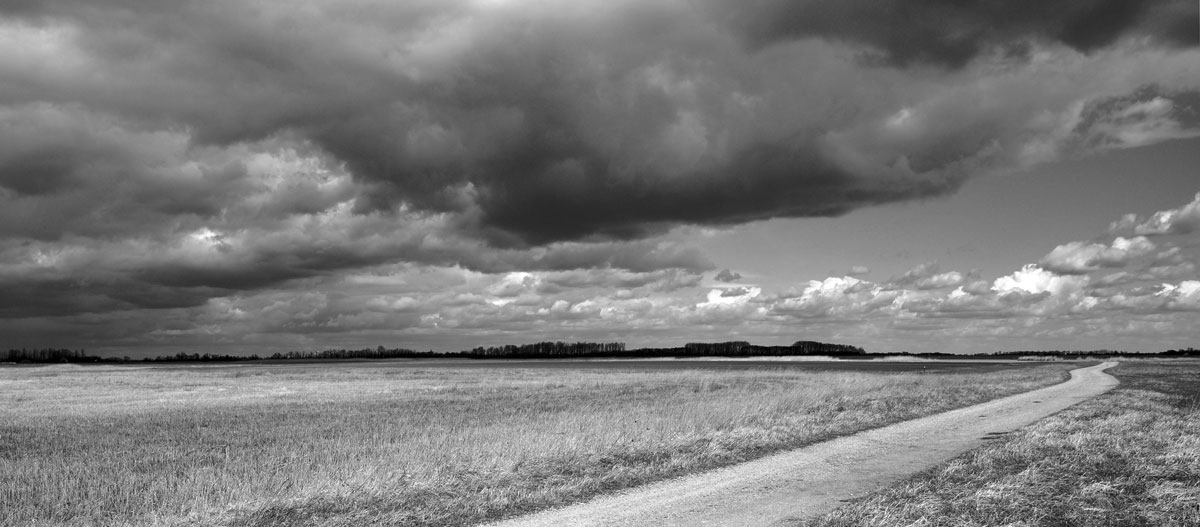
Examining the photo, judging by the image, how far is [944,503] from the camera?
1190cm

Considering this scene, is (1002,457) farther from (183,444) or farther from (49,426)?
(49,426)

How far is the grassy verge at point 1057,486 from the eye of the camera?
36.7 ft

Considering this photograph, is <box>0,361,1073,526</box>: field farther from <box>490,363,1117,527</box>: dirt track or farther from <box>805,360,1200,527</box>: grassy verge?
<box>805,360,1200,527</box>: grassy verge

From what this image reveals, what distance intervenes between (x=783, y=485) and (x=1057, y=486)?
4872mm

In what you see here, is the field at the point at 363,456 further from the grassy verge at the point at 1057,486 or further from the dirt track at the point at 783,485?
the grassy verge at the point at 1057,486

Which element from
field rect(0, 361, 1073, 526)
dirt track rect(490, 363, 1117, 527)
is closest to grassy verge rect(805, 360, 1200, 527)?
dirt track rect(490, 363, 1117, 527)

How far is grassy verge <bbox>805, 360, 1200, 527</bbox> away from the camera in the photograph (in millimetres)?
11172

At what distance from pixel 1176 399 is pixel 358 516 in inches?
1546

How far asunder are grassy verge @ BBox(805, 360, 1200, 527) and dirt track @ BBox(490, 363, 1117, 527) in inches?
29.0

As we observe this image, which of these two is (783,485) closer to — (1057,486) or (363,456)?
(1057,486)

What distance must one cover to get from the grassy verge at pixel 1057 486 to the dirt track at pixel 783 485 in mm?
736

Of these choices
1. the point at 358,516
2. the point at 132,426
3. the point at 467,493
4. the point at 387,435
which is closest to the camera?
the point at 358,516

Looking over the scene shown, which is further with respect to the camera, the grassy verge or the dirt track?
the dirt track

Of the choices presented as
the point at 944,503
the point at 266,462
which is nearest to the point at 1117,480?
the point at 944,503
